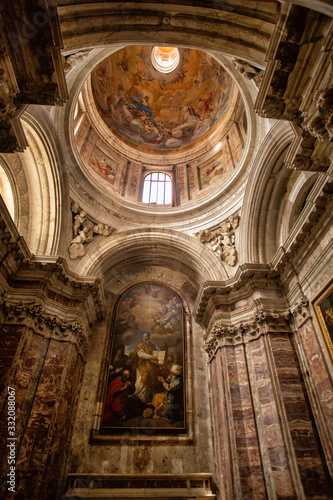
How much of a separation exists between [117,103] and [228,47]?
11096mm

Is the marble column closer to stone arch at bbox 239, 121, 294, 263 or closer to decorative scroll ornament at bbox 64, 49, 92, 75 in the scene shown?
stone arch at bbox 239, 121, 294, 263

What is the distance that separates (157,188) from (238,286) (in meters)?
7.38

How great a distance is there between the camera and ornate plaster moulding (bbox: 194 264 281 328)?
8.98m

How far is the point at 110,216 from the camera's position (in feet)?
40.4

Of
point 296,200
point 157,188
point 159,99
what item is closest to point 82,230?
point 157,188

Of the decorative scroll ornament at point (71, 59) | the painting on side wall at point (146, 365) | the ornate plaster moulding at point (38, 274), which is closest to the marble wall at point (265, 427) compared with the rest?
the painting on side wall at point (146, 365)

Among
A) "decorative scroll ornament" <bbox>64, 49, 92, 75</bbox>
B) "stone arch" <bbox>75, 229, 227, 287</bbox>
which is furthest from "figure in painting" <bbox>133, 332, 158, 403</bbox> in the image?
"decorative scroll ornament" <bbox>64, 49, 92, 75</bbox>

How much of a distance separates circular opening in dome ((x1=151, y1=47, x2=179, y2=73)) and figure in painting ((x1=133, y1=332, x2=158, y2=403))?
13.5 meters

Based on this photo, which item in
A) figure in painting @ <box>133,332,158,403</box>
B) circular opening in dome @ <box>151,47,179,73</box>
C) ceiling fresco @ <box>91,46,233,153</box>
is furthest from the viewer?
circular opening in dome @ <box>151,47,179,73</box>

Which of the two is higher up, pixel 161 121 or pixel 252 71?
pixel 161 121

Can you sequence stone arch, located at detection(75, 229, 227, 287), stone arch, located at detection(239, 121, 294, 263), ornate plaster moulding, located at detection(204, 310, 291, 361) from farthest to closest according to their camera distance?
stone arch, located at detection(75, 229, 227, 287)
stone arch, located at detection(239, 121, 294, 263)
ornate plaster moulding, located at detection(204, 310, 291, 361)

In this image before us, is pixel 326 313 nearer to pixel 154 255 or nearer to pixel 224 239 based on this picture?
pixel 224 239

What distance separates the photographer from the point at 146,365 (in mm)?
10805

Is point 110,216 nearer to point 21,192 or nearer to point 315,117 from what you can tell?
point 21,192
